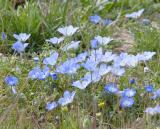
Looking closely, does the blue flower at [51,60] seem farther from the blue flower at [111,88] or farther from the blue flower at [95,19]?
the blue flower at [95,19]

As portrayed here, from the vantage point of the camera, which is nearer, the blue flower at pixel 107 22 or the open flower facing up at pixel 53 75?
the open flower facing up at pixel 53 75

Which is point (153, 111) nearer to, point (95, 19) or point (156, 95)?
point (156, 95)

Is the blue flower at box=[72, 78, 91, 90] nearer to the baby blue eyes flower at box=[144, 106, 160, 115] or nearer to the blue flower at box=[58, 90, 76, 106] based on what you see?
the blue flower at box=[58, 90, 76, 106]

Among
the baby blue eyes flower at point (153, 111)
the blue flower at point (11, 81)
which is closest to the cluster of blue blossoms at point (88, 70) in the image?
the blue flower at point (11, 81)

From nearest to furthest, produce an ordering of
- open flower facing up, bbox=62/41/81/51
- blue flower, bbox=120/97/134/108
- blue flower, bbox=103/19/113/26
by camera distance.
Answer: blue flower, bbox=120/97/134/108
open flower facing up, bbox=62/41/81/51
blue flower, bbox=103/19/113/26

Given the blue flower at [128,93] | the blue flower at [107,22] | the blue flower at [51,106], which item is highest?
the blue flower at [128,93]

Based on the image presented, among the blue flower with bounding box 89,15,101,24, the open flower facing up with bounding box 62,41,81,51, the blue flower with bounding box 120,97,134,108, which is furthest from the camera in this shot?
the blue flower with bounding box 89,15,101,24

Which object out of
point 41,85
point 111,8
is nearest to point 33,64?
point 41,85

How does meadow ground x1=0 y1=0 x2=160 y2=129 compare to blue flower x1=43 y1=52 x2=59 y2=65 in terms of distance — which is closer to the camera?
meadow ground x1=0 y1=0 x2=160 y2=129

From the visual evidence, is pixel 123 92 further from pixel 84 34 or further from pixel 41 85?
pixel 84 34

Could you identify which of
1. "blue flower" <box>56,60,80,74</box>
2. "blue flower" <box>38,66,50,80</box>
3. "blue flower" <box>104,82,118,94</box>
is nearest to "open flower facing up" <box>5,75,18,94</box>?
"blue flower" <box>38,66,50,80</box>
